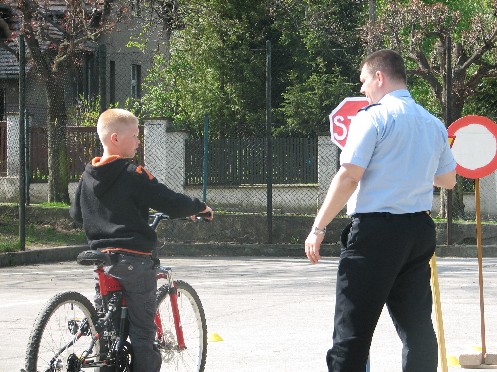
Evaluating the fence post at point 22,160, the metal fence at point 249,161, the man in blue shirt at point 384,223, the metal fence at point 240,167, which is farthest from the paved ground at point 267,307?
the metal fence at point 249,161

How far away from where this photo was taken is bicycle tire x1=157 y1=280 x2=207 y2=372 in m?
6.61

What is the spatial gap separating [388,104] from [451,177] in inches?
25.1

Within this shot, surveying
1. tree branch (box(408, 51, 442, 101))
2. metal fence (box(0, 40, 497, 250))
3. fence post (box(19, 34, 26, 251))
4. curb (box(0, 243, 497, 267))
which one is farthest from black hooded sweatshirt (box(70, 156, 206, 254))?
tree branch (box(408, 51, 442, 101))

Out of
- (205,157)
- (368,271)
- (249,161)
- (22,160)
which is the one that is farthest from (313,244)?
(205,157)

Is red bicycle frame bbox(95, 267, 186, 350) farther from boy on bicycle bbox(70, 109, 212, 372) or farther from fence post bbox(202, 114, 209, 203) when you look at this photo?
fence post bbox(202, 114, 209, 203)

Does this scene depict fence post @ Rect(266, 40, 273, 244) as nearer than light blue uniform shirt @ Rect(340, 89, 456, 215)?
No

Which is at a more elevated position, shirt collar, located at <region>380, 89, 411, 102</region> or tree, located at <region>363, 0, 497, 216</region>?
tree, located at <region>363, 0, 497, 216</region>

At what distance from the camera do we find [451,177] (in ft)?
19.5

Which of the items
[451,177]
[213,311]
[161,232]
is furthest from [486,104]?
[451,177]

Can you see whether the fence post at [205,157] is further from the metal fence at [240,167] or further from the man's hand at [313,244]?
the man's hand at [313,244]

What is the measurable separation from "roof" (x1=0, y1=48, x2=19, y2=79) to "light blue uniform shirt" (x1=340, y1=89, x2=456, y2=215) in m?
28.0

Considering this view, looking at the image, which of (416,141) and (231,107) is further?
(231,107)

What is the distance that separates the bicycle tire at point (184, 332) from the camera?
6613 mm

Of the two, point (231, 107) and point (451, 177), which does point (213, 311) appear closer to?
point (451, 177)
